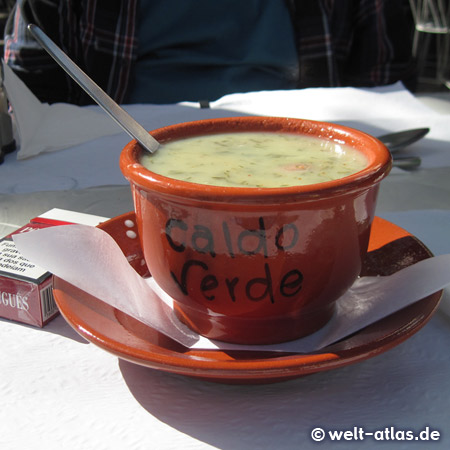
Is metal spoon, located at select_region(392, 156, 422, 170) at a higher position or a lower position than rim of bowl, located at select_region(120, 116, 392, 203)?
lower

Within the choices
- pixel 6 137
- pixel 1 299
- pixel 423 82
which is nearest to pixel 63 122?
pixel 6 137

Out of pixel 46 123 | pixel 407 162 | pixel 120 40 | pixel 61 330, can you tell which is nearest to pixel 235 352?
pixel 61 330

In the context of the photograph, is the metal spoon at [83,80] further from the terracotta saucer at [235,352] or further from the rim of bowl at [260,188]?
the terracotta saucer at [235,352]

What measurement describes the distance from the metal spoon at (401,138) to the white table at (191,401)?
19.7 inches

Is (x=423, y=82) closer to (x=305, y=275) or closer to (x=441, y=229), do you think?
(x=441, y=229)

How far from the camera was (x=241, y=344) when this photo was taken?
0.47 meters

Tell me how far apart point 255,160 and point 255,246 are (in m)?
0.14

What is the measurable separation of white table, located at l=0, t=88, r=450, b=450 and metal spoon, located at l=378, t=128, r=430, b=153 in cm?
50

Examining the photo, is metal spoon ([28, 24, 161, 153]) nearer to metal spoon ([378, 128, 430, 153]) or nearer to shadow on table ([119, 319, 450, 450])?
shadow on table ([119, 319, 450, 450])

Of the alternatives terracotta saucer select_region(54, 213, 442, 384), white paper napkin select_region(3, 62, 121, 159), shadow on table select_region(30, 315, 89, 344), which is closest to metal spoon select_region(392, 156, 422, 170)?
terracotta saucer select_region(54, 213, 442, 384)

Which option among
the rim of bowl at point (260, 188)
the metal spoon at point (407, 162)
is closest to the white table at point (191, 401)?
the rim of bowl at point (260, 188)

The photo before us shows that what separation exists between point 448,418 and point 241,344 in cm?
17

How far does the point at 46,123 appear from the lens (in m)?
1.06

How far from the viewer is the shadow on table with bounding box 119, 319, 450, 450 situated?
0.39 m
